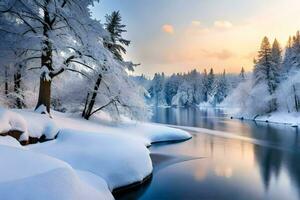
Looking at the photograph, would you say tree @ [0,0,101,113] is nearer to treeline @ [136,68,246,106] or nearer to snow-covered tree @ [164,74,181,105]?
treeline @ [136,68,246,106]

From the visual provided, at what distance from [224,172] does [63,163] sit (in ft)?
29.1

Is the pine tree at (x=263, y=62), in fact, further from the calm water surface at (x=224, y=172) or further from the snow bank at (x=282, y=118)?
the calm water surface at (x=224, y=172)

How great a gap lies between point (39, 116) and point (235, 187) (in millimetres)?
9852

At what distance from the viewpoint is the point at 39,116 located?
15.3m

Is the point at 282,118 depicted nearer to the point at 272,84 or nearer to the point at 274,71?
the point at 272,84

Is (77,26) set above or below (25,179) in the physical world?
above

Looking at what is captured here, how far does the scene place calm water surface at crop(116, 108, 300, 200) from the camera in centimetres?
1166

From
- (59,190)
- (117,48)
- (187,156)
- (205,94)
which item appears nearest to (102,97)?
(117,48)

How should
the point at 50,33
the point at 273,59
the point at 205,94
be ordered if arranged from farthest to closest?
the point at 205,94, the point at 273,59, the point at 50,33

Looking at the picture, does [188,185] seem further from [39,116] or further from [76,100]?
[76,100]

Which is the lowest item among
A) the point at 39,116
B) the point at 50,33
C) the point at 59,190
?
the point at 59,190

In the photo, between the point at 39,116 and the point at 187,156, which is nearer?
the point at 39,116

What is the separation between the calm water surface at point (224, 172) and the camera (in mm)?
11656

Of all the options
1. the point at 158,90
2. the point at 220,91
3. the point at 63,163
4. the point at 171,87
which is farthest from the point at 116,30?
the point at 158,90
